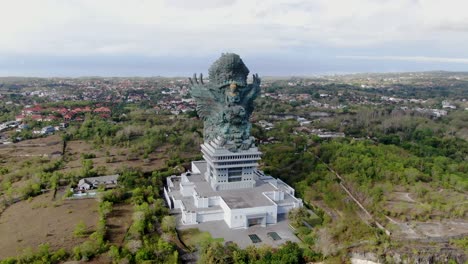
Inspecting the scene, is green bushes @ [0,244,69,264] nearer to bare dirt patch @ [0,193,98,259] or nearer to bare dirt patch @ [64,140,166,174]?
bare dirt patch @ [0,193,98,259]

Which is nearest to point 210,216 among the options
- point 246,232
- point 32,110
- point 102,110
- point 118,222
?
point 246,232

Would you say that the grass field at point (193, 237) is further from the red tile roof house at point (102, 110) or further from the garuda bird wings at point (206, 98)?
the red tile roof house at point (102, 110)

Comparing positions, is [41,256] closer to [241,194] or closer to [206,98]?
[241,194]

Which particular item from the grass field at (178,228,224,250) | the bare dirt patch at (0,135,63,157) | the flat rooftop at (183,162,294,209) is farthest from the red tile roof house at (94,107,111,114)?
the grass field at (178,228,224,250)

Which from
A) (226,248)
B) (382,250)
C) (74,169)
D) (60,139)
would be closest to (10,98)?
(60,139)

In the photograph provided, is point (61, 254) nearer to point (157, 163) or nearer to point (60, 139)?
point (157, 163)

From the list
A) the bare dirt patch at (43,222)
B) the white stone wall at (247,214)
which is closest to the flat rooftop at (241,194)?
the white stone wall at (247,214)
